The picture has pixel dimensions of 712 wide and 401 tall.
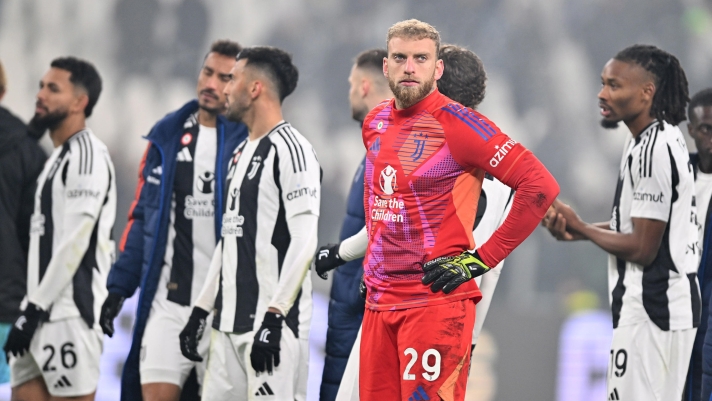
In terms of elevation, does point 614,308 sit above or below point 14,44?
below

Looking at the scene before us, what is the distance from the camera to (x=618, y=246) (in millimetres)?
4453

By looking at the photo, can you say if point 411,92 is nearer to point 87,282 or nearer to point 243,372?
point 243,372

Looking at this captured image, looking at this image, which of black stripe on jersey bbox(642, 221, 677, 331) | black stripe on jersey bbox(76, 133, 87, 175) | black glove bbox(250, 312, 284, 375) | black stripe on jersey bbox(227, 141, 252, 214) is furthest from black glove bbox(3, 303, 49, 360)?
black stripe on jersey bbox(642, 221, 677, 331)

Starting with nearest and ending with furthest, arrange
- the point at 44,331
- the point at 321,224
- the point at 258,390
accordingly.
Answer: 1. the point at 258,390
2. the point at 44,331
3. the point at 321,224

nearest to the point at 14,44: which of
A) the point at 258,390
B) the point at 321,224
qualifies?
the point at 321,224

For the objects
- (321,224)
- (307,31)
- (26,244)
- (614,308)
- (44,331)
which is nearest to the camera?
(614,308)

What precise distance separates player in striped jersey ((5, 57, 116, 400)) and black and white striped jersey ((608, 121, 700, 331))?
2988 millimetres

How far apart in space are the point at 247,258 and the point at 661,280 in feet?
6.52

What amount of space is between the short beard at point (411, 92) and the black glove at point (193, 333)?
5.61 feet

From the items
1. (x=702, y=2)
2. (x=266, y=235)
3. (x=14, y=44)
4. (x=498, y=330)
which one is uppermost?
(x=702, y=2)

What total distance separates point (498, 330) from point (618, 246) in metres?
3.51

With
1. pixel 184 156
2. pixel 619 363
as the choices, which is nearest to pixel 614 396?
pixel 619 363

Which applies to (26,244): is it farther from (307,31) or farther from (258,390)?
(307,31)

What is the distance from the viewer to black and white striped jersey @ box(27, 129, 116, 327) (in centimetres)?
538
